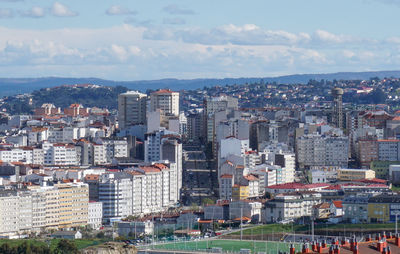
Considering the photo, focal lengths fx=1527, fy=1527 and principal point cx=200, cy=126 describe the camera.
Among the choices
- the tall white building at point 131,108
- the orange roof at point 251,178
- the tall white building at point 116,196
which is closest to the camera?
the tall white building at point 116,196

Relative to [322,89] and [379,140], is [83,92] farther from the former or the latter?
[379,140]

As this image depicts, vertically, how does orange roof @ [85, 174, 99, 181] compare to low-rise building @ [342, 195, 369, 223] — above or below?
above

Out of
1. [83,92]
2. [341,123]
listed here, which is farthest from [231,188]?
[83,92]

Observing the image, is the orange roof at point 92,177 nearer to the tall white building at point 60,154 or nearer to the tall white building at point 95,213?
the tall white building at point 95,213

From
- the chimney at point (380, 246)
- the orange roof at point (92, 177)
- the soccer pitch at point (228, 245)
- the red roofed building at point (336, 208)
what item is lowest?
the soccer pitch at point (228, 245)

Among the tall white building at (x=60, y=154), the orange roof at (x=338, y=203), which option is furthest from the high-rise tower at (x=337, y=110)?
the orange roof at (x=338, y=203)

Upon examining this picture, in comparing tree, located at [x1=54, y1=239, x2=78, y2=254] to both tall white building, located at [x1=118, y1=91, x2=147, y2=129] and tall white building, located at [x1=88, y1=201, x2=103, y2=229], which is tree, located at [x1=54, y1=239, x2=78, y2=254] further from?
tall white building, located at [x1=118, y1=91, x2=147, y2=129]

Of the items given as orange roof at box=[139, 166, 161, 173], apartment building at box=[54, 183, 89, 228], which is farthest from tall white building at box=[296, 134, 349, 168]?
apartment building at box=[54, 183, 89, 228]
